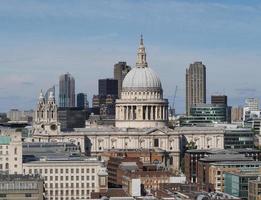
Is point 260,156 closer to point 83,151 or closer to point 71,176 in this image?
point 83,151

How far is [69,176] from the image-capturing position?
14525cm

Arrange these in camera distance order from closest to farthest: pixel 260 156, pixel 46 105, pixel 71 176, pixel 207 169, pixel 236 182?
pixel 236 182
pixel 71 176
pixel 207 169
pixel 260 156
pixel 46 105


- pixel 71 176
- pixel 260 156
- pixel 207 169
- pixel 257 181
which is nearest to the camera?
pixel 257 181

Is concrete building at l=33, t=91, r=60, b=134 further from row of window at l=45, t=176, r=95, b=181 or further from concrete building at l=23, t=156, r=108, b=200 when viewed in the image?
row of window at l=45, t=176, r=95, b=181

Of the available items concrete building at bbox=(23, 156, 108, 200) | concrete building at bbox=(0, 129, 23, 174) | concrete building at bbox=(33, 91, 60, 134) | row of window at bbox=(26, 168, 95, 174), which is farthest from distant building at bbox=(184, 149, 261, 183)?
concrete building at bbox=(0, 129, 23, 174)

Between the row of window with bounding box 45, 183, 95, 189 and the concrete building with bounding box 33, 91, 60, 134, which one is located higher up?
the concrete building with bounding box 33, 91, 60, 134

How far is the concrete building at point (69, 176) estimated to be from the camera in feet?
471

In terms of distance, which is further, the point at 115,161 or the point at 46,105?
the point at 46,105

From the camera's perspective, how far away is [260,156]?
610 feet

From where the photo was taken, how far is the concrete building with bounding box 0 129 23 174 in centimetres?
14650

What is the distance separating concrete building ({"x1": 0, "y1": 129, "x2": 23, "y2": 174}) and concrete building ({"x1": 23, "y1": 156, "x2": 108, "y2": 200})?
3.74 ft

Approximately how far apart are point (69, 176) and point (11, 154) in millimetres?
8133

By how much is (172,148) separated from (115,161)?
32.6 m

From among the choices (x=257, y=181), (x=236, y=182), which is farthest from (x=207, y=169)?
(x=257, y=181)
